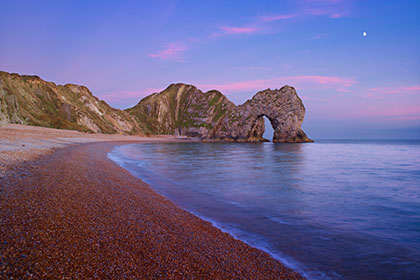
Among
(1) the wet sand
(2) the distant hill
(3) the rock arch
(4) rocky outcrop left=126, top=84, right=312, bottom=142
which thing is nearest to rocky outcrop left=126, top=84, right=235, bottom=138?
(4) rocky outcrop left=126, top=84, right=312, bottom=142

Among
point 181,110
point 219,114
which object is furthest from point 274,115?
point 181,110

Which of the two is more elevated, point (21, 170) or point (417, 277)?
point (21, 170)

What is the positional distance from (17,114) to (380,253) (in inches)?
3085

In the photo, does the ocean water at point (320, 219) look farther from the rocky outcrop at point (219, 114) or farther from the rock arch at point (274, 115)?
the rocky outcrop at point (219, 114)

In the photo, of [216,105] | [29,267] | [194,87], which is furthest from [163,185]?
[194,87]

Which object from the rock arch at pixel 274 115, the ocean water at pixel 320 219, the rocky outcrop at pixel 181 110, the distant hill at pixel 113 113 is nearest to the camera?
the ocean water at pixel 320 219

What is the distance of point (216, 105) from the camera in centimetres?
15350

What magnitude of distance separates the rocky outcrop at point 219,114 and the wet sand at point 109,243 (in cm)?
9229

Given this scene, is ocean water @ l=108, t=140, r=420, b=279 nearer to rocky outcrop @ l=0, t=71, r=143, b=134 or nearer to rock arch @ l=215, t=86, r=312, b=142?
rocky outcrop @ l=0, t=71, r=143, b=134

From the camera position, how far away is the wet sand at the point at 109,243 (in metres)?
3.62

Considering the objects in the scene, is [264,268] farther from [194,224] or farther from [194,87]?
[194,87]

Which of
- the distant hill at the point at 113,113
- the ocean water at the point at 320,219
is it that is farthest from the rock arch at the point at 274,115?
the ocean water at the point at 320,219

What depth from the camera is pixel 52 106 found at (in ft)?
283

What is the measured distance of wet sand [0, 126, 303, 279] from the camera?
3615 mm
